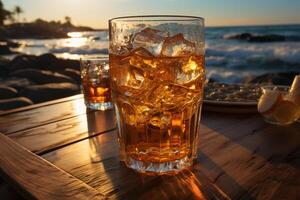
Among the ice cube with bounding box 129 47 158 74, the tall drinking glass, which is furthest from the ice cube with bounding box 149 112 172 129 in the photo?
the ice cube with bounding box 129 47 158 74

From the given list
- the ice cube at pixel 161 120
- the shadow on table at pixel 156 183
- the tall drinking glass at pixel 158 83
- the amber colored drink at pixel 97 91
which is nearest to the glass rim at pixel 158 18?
the tall drinking glass at pixel 158 83

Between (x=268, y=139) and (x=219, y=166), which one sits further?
(x=268, y=139)

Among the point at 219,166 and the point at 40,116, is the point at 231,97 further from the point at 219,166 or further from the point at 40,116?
the point at 40,116

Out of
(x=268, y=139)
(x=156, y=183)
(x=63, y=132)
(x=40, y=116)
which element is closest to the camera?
(x=156, y=183)

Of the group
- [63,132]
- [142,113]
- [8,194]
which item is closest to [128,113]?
[142,113]

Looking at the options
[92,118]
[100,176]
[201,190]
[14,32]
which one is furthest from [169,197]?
[14,32]

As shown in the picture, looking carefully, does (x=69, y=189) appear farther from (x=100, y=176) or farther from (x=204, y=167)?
(x=204, y=167)

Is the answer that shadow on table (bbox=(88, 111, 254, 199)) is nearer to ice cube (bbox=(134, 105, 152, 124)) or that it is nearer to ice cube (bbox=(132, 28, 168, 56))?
ice cube (bbox=(134, 105, 152, 124))

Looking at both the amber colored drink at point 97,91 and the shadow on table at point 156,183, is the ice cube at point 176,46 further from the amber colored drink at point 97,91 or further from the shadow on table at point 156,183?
the amber colored drink at point 97,91

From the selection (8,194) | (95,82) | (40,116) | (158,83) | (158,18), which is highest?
(158,18)
